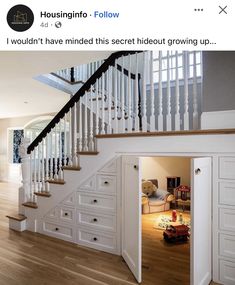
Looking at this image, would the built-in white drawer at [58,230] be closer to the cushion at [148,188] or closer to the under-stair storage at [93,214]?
the under-stair storage at [93,214]

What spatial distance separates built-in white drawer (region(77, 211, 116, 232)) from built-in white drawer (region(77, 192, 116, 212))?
0.27ft

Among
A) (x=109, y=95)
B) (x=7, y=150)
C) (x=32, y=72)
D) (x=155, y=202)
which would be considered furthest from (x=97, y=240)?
(x=7, y=150)

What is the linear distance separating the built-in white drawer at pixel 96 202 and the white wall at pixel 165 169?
7.25 feet

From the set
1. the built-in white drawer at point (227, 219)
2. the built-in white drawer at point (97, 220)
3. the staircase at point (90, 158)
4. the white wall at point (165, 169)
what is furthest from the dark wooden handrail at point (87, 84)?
the white wall at point (165, 169)

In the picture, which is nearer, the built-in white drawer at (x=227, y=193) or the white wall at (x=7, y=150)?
the built-in white drawer at (x=227, y=193)

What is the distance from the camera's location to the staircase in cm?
238

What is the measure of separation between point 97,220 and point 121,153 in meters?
0.86

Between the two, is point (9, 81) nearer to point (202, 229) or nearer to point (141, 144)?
point (141, 144)

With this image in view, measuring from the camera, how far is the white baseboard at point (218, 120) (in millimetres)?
2010

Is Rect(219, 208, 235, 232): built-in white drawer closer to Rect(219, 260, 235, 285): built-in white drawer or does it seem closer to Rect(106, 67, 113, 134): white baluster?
Rect(219, 260, 235, 285): built-in white drawer

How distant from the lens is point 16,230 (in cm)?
317

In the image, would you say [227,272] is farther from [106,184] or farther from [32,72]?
[32,72]
